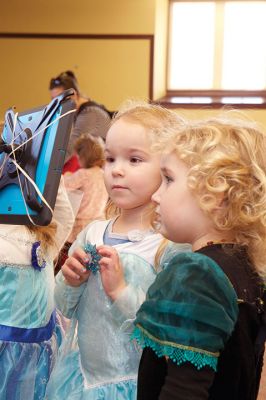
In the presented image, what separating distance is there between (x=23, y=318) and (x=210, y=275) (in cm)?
75

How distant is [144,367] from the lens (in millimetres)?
898

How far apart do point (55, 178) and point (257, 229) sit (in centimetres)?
40

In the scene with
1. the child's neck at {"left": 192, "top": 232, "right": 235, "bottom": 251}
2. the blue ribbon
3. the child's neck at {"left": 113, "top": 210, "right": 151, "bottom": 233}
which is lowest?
the blue ribbon

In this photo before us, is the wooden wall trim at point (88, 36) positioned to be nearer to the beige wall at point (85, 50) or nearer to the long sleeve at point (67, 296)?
the beige wall at point (85, 50)

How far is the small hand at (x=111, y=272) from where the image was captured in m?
1.11

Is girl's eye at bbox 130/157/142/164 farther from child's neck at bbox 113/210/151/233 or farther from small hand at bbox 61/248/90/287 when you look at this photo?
small hand at bbox 61/248/90/287

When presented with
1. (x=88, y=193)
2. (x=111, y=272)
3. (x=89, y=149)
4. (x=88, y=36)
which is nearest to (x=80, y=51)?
(x=88, y=36)

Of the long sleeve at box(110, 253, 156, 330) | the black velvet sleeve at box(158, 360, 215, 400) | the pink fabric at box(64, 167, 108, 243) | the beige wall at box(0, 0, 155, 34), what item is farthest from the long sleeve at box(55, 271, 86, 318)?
the beige wall at box(0, 0, 155, 34)

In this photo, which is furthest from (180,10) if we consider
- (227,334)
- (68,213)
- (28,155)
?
(227,334)

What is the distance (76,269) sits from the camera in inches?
46.1

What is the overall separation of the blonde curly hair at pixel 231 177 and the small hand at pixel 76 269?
32 centimetres

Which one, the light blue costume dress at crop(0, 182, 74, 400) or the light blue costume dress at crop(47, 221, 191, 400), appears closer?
the light blue costume dress at crop(47, 221, 191, 400)

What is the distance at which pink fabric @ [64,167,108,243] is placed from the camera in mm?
3322

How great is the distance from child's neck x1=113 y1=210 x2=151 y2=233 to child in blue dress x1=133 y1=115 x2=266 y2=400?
275mm
